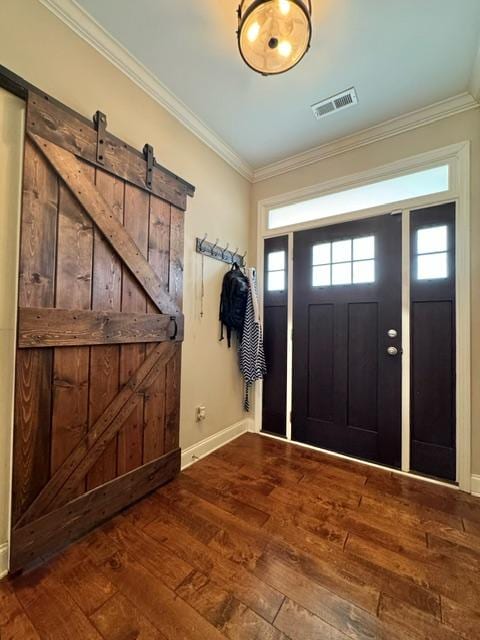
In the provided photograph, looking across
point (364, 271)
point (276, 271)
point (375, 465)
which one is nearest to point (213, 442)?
point (375, 465)

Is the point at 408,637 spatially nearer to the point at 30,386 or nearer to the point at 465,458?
the point at 465,458

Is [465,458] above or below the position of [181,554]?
above

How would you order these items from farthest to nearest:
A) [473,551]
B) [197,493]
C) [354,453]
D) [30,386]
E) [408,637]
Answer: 1. [354,453]
2. [197,493]
3. [473,551]
4. [30,386]
5. [408,637]

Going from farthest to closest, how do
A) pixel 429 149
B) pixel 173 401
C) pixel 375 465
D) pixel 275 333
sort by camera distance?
pixel 275 333, pixel 375 465, pixel 429 149, pixel 173 401

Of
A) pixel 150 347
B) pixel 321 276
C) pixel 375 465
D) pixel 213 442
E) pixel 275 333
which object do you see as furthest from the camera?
pixel 275 333

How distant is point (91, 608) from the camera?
3.61ft

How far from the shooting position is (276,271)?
115 inches

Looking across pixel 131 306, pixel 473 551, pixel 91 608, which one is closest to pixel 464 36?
pixel 131 306

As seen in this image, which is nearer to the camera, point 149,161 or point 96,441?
point 96,441

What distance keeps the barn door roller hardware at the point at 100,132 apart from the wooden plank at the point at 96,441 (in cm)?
124

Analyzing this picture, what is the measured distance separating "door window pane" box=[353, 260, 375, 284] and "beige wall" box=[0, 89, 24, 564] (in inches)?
95.9

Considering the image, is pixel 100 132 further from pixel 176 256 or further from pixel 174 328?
pixel 174 328

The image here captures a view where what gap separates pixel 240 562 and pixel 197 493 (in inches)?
24.6

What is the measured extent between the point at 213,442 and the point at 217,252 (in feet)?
5.85
